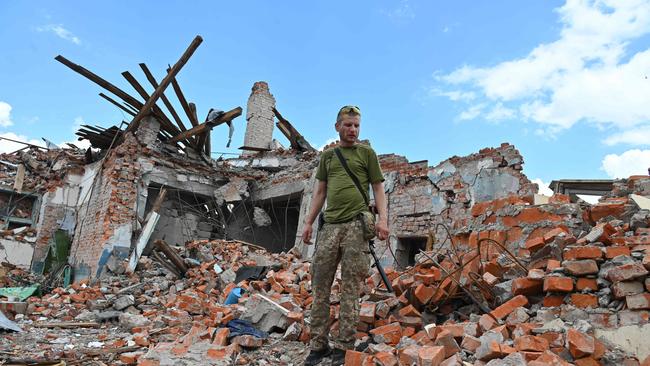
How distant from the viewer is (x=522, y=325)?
2.64 metres

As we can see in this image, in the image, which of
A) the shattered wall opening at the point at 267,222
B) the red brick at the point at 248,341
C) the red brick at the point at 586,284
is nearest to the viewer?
the red brick at the point at 586,284

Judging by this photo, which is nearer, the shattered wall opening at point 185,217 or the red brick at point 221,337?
the red brick at point 221,337

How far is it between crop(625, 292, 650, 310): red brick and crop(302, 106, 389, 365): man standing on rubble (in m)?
1.45

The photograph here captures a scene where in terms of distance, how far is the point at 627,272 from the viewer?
2.63 m

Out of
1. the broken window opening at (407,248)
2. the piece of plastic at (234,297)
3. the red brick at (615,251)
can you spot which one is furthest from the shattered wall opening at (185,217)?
the red brick at (615,251)

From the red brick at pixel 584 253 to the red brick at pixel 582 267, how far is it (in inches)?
1.6

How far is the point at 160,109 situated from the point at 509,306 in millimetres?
9808

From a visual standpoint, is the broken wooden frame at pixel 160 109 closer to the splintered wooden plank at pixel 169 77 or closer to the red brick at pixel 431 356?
the splintered wooden plank at pixel 169 77

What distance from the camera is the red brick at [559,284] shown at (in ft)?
9.32

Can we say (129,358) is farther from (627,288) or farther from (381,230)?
(627,288)

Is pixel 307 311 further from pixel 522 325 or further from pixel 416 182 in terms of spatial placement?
pixel 416 182

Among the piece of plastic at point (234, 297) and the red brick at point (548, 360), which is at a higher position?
Result: the red brick at point (548, 360)

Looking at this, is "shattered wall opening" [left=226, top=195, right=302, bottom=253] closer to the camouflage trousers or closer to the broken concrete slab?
the broken concrete slab

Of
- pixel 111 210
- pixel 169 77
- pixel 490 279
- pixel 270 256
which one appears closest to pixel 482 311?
pixel 490 279
